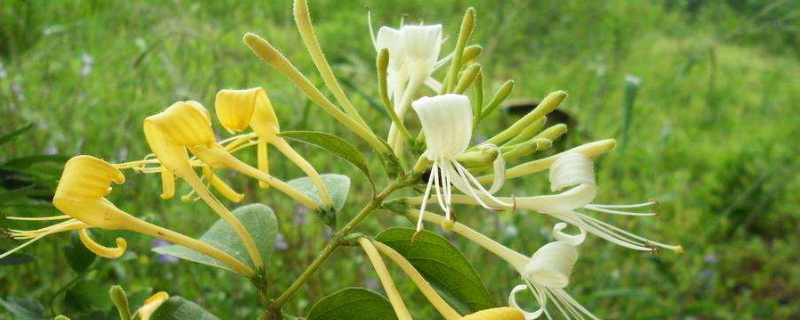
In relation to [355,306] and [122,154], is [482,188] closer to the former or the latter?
[355,306]

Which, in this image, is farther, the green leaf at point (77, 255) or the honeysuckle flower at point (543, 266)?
the green leaf at point (77, 255)

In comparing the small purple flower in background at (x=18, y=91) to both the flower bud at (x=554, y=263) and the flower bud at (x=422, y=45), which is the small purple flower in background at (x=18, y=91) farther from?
the flower bud at (x=554, y=263)

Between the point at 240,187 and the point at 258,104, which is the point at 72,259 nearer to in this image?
the point at 258,104

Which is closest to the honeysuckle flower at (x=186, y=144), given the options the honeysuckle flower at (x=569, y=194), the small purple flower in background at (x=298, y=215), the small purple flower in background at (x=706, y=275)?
the honeysuckle flower at (x=569, y=194)

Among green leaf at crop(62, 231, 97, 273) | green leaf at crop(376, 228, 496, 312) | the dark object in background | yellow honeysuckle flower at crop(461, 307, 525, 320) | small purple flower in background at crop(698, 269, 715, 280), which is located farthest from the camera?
the dark object in background

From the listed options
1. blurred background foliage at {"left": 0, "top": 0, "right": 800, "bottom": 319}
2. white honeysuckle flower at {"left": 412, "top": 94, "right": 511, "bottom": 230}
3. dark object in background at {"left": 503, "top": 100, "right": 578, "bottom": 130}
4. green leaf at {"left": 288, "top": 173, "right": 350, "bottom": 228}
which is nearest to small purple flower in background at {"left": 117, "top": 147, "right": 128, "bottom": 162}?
blurred background foliage at {"left": 0, "top": 0, "right": 800, "bottom": 319}

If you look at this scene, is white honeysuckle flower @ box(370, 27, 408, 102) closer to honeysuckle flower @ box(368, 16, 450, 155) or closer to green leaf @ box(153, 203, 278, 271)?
honeysuckle flower @ box(368, 16, 450, 155)

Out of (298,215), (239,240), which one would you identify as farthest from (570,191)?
(298,215)
